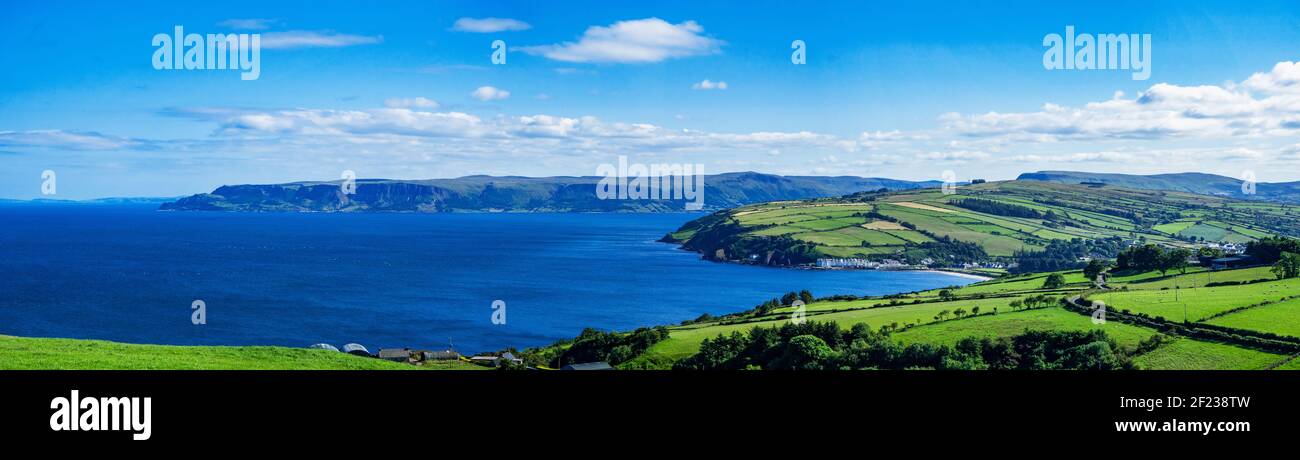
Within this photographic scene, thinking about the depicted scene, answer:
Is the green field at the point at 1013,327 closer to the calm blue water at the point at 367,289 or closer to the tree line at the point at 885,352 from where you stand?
the tree line at the point at 885,352

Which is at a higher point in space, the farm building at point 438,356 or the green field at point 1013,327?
the green field at point 1013,327

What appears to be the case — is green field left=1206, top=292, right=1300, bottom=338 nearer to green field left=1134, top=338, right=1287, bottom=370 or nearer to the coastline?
green field left=1134, top=338, right=1287, bottom=370

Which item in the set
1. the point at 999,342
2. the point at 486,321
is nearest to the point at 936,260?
the point at 486,321

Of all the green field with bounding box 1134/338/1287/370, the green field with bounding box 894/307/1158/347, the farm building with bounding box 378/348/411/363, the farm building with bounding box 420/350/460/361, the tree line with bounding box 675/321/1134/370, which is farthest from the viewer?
the green field with bounding box 894/307/1158/347

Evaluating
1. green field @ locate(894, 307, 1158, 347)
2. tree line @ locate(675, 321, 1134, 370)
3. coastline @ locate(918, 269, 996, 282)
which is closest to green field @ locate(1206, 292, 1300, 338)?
green field @ locate(894, 307, 1158, 347)

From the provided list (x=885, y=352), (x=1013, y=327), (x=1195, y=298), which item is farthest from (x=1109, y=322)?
(x=885, y=352)

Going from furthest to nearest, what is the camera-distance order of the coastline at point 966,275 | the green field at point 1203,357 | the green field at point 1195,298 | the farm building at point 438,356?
the coastline at point 966,275 < the green field at point 1195,298 < the farm building at point 438,356 < the green field at point 1203,357

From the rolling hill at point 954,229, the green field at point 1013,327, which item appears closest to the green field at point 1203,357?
the green field at point 1013,327
